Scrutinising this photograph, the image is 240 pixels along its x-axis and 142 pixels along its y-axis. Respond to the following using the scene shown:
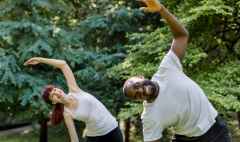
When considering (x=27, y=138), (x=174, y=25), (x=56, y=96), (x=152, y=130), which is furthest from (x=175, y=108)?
(x=27, y=138)

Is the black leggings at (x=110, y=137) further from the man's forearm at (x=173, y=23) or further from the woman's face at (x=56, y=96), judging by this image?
the man's forearm at (x=173, y=23)

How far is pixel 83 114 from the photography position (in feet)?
12.8

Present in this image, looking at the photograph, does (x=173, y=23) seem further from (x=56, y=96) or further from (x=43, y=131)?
(x=43, y=131)

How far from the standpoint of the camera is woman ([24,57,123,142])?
150 inches

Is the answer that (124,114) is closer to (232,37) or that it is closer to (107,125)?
(232,37)

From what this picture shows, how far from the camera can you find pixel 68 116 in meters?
3.86

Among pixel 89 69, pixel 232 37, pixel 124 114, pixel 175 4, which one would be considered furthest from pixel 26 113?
pixel 232 37

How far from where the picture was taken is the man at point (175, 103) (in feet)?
8.09

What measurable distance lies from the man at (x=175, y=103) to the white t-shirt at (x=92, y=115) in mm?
1298

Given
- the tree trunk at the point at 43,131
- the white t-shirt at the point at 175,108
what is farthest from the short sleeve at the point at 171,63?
the tree trunk at the point at 43,131

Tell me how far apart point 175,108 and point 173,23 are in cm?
49

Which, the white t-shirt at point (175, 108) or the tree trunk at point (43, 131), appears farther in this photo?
the tree trunk at point (43, 131)

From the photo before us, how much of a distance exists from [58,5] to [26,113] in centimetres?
180

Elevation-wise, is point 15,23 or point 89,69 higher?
point 15,23
